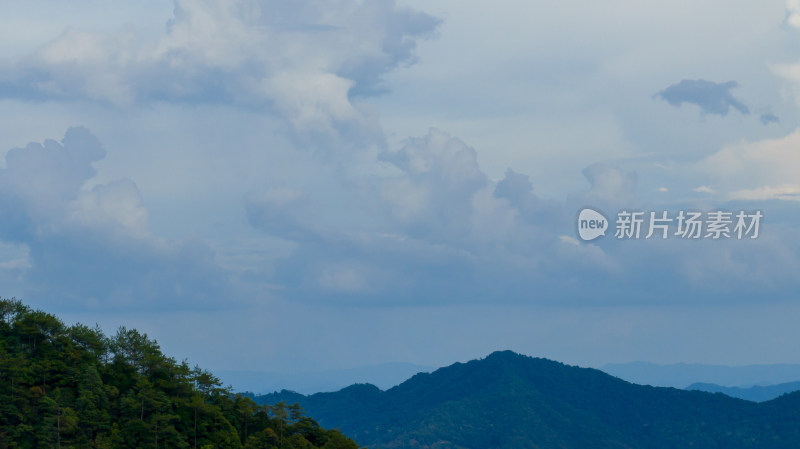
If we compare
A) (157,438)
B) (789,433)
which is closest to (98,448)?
(157,438)

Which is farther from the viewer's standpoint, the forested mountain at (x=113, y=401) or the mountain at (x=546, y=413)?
the mountain at (x=546, y=413)

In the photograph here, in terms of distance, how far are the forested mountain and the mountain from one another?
9791cm

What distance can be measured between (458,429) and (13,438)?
11578cm

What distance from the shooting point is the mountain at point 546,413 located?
162 metres

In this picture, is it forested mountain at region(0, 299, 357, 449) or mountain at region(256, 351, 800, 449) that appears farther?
mountain at region(256, 351, 800, 449)

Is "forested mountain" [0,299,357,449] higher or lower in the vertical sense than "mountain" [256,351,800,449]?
lower

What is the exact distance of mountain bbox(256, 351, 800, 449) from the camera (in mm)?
161625

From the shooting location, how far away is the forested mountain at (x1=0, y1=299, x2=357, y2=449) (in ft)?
189

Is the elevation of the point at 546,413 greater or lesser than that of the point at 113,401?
greater

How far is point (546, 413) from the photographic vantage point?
16950cm

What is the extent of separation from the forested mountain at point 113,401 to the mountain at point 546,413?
97.9m

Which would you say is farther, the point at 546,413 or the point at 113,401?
the point at 546,413

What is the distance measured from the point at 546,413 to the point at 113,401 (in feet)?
404

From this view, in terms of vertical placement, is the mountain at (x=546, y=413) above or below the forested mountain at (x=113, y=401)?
above
